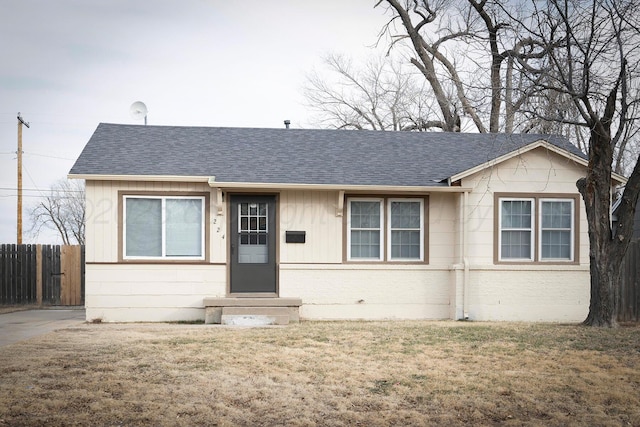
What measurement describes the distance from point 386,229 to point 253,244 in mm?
2818

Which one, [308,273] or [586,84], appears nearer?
[586,84]

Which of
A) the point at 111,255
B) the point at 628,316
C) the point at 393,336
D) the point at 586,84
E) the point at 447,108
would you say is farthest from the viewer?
the point at 447,108

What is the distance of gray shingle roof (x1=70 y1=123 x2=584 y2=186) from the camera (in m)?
13.5

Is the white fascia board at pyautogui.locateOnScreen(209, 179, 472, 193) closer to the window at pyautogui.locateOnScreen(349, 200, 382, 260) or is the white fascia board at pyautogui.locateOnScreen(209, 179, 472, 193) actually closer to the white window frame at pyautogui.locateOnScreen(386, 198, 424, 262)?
the white window frame at pyautogui.locateOnScreen(386, 198, 424, 262)

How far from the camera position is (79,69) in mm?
17469

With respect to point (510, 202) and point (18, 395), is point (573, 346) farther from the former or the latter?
point (18, 395)

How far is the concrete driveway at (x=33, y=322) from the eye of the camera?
11.1 m

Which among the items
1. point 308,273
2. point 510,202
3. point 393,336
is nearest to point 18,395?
point 393,336

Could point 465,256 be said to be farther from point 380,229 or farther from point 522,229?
point 380,229

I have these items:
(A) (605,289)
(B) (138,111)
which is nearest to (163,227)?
(B) (138,111)

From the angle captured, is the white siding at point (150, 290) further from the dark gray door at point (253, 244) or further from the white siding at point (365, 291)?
the white siding at point (365, 291)

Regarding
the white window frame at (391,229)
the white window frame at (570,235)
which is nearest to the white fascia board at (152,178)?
the white window frame at (391,229)

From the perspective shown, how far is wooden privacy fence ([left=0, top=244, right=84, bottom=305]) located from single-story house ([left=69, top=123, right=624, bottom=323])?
539 cm

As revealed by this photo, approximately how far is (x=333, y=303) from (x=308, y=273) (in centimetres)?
81
